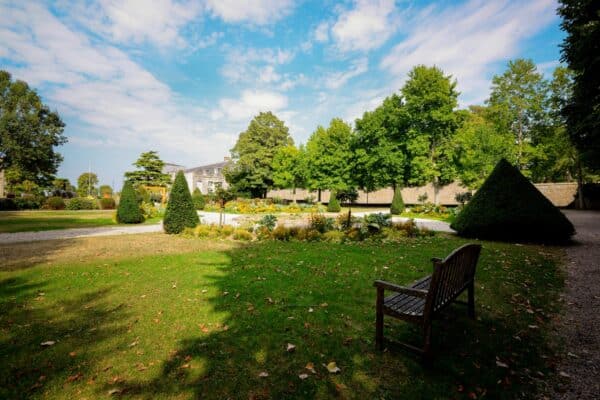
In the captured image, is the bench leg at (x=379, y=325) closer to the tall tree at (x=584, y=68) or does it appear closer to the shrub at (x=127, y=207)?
the tall tree at (x=584, y=68)

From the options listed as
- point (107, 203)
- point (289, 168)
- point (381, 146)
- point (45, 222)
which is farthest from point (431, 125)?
point (107, 203)

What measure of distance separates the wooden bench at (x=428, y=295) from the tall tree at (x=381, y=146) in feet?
82.6

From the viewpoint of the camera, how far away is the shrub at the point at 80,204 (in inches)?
1114

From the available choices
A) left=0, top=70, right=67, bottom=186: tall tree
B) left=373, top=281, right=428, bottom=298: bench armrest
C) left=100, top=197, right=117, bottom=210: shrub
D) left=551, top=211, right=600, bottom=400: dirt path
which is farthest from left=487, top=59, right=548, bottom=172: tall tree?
left=0, top=70, right=67, bottom=186: tall tree

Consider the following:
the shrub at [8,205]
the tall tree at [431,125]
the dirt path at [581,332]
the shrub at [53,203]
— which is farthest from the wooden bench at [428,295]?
the shrub at [8,205]

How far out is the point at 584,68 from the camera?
11445 mm

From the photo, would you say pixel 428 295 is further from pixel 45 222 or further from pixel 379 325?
pixel 45 222

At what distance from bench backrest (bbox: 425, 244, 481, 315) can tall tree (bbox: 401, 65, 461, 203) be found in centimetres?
2424

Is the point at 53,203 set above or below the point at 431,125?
below

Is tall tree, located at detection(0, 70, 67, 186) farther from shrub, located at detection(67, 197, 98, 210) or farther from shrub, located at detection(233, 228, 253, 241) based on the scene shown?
shrub, located at detection(233, 228, 253, 241)

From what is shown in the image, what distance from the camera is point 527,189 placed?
9828 millimetres

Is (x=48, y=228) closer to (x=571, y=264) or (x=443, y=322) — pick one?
(x=443, y=322)

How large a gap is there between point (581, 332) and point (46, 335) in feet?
24.5

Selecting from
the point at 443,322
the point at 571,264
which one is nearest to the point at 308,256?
the point at 443,322
